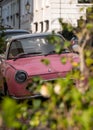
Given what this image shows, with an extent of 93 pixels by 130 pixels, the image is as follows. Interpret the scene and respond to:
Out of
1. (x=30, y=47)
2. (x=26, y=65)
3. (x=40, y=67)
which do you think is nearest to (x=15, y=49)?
(x=30, y=47)

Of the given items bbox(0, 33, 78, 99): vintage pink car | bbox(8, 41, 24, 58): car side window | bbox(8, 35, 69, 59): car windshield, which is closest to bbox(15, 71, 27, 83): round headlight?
bbox(0, 33, 78, 99): vintage pink car

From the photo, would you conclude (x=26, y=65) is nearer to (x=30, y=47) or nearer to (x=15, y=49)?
(x=30, y=47)

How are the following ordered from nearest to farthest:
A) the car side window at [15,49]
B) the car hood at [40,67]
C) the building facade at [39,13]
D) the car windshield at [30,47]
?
the car hood at [40,67], the car windshield at [30,47], the car side window at [15,49], the building facade at [39,13]

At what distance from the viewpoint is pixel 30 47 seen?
10.7 m

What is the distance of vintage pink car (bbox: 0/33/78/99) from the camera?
29.9 ft

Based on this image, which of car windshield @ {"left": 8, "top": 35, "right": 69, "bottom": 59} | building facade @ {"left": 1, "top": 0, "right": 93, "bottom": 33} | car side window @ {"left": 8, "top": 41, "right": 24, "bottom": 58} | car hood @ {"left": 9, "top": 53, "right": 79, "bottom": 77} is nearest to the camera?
car hood @ {"left": 9, "top": 53, "right": 79, "bottom": 77}

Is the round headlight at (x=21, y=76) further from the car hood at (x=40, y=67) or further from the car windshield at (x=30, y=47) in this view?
the car windshield at (x=30, y=47)

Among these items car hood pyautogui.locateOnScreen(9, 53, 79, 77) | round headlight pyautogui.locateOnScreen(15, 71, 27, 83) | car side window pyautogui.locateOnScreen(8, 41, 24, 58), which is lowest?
round headlight pyautogui.locateOnScreen(15, 71, 27, 83)

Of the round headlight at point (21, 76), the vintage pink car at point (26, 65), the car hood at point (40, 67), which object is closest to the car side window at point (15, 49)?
the vintage pink car at point (26, 65)

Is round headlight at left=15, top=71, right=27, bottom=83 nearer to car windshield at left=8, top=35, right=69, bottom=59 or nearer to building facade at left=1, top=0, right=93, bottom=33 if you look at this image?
car windshield at left=8, top=35, right=69, bottom=59

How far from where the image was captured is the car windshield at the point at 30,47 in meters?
10.4

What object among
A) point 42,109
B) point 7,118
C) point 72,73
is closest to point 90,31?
point 72,73

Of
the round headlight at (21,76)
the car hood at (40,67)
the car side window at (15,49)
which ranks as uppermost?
the car side window at (15,49)

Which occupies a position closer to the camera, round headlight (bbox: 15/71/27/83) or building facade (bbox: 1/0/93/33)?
round headlight (bbox: 15/71/27/83)
